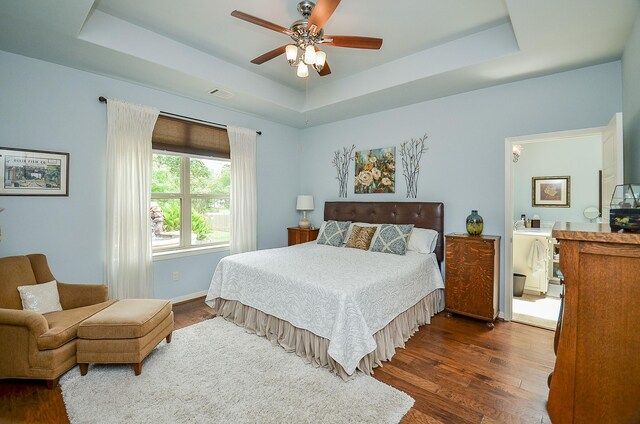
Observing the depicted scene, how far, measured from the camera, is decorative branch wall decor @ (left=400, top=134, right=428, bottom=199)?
395 centimetres

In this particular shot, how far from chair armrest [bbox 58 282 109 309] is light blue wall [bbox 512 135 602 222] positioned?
5701 mm

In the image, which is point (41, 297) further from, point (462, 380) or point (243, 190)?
point (462, 380)

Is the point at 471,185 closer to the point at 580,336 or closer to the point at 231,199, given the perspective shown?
the point at 580,336

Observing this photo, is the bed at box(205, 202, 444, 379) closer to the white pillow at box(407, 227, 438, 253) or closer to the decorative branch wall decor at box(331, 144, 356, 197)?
the white pillow at box(407, 227, 438, 253)

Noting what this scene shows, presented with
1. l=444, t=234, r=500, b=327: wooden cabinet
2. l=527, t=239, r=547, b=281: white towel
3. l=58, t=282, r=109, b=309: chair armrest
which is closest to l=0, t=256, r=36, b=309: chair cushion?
l=58, t=282, r=109, b=309: chair armrest

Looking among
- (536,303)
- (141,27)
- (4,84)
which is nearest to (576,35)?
(536,303)

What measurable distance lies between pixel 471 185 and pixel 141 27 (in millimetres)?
3939

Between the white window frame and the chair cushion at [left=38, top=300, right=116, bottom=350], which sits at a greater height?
the white window frame

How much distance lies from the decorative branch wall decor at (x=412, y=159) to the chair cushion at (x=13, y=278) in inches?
165

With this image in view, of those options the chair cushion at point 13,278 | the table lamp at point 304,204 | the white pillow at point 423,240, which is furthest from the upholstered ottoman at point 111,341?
the table lamp at point 304,204

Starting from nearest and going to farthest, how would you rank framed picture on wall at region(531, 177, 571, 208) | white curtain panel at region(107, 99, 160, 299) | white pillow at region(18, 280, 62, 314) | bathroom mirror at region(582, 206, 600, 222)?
white pillow at region(18, 280, 62, 314)
white curtain panel at region(107, 99, 160, 299)
bathroom mirror at region(582, 206, 600, 222)
framed picture on wall at region(531, 177, 571, 208)

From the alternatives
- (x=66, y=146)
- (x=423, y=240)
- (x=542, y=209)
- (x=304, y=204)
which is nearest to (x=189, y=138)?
(x=66, y=146)

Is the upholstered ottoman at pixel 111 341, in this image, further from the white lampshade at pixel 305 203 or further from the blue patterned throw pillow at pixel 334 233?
the white lampshade at pixel 305 203

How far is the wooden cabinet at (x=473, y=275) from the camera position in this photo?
3.07 meters
